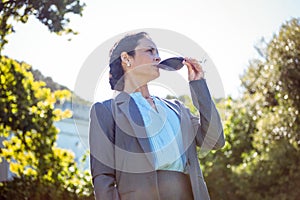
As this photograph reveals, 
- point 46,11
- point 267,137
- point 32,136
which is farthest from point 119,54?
point 267,137

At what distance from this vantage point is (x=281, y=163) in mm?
5492

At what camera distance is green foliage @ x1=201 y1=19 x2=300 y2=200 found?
5.50 meters

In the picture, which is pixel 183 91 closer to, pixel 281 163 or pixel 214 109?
pixel 214 109

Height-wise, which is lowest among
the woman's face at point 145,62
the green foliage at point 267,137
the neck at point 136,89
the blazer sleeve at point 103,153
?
the blazer sleeve at point 103,153

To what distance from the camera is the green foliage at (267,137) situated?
550 cm

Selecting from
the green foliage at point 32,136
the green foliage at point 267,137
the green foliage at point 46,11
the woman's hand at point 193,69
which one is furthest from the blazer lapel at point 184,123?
the green foliage at point 32,136

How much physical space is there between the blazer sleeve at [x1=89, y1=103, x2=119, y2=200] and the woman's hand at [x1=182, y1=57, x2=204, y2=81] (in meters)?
0.28

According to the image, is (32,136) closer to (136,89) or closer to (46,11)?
(46,11)

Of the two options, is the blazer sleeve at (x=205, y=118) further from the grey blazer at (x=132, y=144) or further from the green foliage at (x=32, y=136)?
the green foliage at (x=32, y=136)

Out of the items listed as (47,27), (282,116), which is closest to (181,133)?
(47,27)

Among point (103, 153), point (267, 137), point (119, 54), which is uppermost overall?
point (267, 137)

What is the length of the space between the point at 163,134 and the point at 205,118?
143mm

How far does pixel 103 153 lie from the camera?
175 cm

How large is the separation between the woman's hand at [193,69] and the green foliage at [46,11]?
96.1 inches
